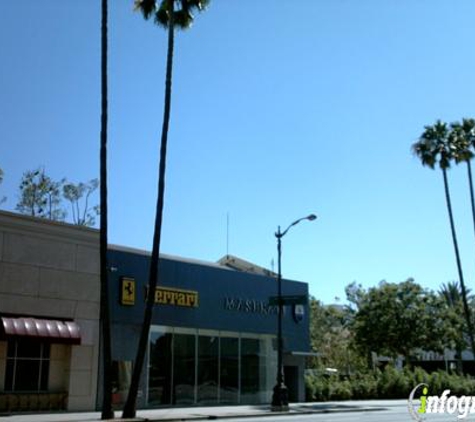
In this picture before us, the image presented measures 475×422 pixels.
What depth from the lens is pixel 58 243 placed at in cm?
2786

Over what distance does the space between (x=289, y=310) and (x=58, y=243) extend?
16658mm

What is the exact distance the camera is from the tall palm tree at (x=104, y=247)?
24.0m

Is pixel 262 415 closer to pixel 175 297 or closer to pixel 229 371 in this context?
pixel 175 297

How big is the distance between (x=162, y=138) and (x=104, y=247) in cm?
489

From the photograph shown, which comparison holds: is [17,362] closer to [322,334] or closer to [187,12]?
[187,12]

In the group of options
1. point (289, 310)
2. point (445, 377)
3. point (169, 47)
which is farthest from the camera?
point (445, 377)

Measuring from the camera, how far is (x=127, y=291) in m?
30.6

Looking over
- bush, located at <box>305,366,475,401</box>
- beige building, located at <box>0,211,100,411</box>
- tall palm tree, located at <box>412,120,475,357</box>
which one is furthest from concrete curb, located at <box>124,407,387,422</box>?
tall palm tree, located at <box>412,120,475,357</box>

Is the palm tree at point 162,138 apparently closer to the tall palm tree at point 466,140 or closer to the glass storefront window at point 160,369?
the glass storefront window at point 160,369

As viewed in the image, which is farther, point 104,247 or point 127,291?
point 127,291

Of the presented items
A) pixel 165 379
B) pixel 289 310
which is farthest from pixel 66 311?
pixel 289 310

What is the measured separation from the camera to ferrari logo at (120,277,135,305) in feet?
99.8

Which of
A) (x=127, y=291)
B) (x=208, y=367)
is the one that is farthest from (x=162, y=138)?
(x=208, y=367)

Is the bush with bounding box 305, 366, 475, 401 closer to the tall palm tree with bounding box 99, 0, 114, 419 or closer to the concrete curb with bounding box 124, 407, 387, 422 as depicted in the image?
the concrete curb with bounding box 124, 407, 387, 422
